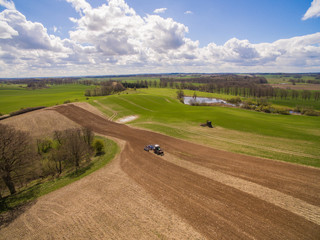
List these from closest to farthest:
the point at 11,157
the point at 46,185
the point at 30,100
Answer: the point at 11,157 → the point at 46,185 → the point at 30,100

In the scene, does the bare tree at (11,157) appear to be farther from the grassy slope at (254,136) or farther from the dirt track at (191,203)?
the grassy slope at (254,136)

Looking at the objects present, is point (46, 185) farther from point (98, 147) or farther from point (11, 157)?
point (98, 147)

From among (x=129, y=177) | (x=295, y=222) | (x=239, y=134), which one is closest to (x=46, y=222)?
(x=129, y=177)

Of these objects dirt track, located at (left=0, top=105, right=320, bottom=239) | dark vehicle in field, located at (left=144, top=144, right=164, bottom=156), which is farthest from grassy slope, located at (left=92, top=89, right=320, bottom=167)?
dark vehicle in field, located at (left=144, top=144, right=164, bottom=156)

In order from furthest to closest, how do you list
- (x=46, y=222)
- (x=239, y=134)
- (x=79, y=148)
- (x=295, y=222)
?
(x=239, y=134) < (x=79, y=148) < (x=46, y=222) < (x=295, y=222)

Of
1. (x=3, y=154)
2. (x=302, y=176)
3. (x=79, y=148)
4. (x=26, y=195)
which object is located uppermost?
(x=3, y=154)

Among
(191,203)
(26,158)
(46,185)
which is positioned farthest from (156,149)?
(26,158)

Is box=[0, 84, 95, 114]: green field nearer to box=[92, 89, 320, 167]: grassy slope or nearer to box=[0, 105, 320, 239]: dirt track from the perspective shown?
box=[92, 89, 320, 167]: grassy slope

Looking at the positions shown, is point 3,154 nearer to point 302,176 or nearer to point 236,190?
point 236,190

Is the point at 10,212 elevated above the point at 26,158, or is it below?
below
